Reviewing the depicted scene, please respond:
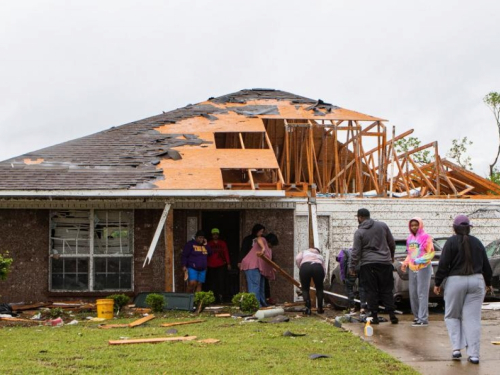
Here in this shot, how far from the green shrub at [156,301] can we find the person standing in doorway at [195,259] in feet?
4.44

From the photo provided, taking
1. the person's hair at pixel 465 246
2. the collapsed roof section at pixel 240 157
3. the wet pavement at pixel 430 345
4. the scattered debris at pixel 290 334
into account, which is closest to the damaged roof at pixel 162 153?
the collapsed roof section at pixel 240 157

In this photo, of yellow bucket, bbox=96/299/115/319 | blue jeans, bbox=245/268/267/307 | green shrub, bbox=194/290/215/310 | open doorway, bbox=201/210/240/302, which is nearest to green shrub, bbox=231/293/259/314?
green shrub, bbox=194/290/215/310

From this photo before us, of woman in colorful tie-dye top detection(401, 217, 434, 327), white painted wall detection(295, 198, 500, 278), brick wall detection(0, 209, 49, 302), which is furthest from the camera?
white painted wall detection(295, 198, 500, 278)

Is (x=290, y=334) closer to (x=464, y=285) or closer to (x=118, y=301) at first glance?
(x=464, y=285)

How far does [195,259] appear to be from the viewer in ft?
49.7

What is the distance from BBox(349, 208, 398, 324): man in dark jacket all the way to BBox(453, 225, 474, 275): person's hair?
3031 mm

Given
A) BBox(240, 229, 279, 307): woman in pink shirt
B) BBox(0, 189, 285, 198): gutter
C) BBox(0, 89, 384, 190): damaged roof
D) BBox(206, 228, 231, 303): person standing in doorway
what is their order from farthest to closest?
BBox(206, 228, 231, 303): person standing in doorway → BBox(0, 89, 384, 190): damaged roof → BBox(240, 229, 279, 307): woman in pink shirt → BBox(0, 189, 285, 198): gutter

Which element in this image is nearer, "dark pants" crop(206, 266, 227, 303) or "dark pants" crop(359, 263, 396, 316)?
"dark pants" crop(359, 263, 396, 316)

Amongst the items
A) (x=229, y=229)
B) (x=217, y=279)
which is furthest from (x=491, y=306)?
(x=229, y=229)

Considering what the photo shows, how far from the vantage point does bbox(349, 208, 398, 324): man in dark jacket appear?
37.6 feet

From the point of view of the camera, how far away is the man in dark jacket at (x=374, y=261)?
11.5m

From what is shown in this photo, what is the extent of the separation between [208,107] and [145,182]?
6881 millimetres

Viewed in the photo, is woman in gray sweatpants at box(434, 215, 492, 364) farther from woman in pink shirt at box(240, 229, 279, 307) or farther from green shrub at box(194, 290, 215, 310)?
woman in pink shirt at box(240, 229, 279, 307)

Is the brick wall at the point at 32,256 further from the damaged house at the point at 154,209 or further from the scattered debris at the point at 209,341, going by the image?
the scattered debris at the point at 209,341
